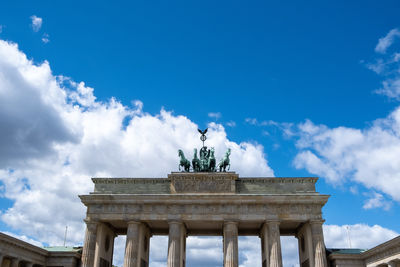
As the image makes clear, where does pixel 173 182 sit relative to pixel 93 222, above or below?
above

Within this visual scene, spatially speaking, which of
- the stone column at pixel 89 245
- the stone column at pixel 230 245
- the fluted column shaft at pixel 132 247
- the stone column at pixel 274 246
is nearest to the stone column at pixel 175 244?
the fluted column shaft at pixel 132 247

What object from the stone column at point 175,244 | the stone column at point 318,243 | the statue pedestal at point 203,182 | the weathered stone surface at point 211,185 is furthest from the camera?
the weathered stone surface at point 211,185

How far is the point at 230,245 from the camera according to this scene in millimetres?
39219

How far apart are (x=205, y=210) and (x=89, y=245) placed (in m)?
12.9

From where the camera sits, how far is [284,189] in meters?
42.5

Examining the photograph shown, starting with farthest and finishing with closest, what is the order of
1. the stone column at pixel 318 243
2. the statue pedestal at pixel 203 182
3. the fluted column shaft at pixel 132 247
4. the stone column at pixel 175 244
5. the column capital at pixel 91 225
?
the statue pedestal at pixel 203 182 < the column capital at pixel 91 225 < the fluted column shaft at pixel 132 247 < the stone column at pixel 175 244 < the stone column at pixel 318 243

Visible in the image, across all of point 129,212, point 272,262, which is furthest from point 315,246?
point 129,212

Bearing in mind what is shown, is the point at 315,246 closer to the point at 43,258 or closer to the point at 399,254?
the point at 399,254

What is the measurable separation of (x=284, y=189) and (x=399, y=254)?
13.5 metres

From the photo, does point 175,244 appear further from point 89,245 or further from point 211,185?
point 89,245

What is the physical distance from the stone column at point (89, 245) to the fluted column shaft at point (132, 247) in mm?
3571

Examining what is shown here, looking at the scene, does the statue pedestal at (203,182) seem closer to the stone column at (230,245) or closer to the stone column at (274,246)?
the stone column at (230,245)

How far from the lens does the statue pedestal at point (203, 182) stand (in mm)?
41906

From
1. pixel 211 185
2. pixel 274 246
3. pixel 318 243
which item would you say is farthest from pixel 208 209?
pixel 318 243
